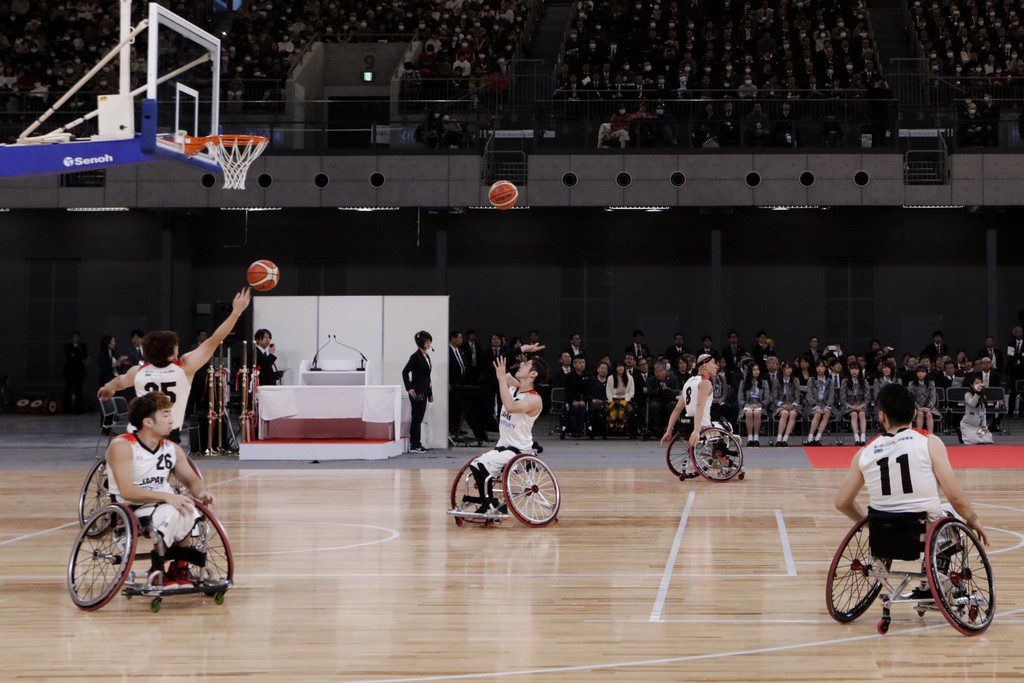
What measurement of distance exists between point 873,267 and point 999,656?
21874 millimetres

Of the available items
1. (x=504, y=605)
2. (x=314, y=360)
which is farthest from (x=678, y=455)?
(x=504, y=605)

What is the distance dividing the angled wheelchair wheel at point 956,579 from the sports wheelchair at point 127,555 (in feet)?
13.6

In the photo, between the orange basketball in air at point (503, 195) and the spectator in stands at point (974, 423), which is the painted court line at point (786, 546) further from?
the orange basketball in air at point (503, 195)

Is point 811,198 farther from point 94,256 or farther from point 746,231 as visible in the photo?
point 94,256

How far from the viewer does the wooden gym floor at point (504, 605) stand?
612cm

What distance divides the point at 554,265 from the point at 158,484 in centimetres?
2046

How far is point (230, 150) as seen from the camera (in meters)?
12.6

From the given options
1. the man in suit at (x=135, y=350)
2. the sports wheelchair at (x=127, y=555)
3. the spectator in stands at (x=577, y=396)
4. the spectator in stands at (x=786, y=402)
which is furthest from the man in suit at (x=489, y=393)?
the sports wheelchair at (x=127, y=555)

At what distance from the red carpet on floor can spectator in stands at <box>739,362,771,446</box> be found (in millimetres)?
1052

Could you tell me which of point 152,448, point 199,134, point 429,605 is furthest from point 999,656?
point 199,134

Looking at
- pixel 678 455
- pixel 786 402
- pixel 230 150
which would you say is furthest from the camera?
pixel 786 402

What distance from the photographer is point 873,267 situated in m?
27.0

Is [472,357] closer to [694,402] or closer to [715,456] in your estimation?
[694,402]

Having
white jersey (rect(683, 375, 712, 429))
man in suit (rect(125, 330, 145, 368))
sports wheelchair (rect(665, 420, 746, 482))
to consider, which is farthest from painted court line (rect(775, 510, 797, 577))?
man in suit (rect(125, 330, 145, 368))
